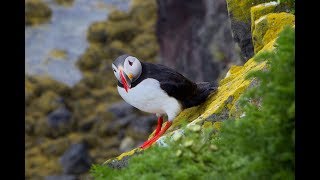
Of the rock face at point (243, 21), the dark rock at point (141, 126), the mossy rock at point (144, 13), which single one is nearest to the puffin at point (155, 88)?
the rock face at point (243, 21)

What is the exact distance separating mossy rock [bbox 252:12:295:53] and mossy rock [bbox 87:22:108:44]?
10864 mm

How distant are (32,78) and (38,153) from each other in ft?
6.60

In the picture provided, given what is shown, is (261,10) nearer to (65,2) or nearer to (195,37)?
(195,37)

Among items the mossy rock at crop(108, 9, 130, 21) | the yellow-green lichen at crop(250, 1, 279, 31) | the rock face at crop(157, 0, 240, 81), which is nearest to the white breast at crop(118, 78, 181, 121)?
the yellow-green lichen at crop(250, 1, 279, 31)

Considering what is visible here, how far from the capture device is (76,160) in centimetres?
1313

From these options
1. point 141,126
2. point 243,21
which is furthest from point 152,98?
point 141,126

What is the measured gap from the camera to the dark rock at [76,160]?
1302cm

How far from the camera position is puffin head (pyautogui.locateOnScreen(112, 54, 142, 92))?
192 inches

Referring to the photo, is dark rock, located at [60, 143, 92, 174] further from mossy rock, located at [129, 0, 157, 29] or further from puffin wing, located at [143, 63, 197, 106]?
puffin wing, located at [143, 63, 197, 106]

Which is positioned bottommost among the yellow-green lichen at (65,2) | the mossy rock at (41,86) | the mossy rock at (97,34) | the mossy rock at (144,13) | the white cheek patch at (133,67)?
the mossy rock at (41,86)

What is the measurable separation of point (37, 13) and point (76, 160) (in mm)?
4655

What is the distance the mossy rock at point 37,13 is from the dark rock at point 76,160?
413 centimetres

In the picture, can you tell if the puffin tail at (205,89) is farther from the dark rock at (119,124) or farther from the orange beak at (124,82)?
the dark rock at (119,124)
